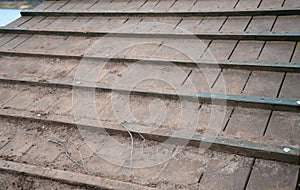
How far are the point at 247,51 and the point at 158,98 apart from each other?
81 cm

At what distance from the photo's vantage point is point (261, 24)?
9.49 ft

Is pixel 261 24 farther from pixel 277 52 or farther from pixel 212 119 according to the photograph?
pixel 212 119

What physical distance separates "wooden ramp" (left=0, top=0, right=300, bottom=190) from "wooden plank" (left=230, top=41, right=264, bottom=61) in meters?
0.01

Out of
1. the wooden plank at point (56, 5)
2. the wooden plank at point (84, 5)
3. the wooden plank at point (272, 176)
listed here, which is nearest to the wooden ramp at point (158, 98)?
the wooden plank at point (272, 176)

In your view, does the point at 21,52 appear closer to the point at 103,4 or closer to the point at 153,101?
the point at 103,4

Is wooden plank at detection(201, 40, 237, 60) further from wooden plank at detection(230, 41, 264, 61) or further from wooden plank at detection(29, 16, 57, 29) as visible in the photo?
wooden plank at detection(29, 16, 57, 29)

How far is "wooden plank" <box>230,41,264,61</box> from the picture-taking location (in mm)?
2609

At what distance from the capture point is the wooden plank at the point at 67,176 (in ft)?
6.20

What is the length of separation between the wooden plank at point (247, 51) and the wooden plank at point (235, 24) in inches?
6.7

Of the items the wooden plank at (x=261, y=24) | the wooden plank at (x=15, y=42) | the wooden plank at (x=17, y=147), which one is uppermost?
the wooden plank at (x=15, y=42)

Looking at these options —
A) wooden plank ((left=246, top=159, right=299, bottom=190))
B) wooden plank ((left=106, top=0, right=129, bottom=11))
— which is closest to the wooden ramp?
wooden plank ((left=246, top=159, right=299, bottom=190))

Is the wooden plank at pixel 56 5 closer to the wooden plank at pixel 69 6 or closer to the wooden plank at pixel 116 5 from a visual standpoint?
the wooden plank at pixel 69 6

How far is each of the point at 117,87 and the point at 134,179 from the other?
3.01ft

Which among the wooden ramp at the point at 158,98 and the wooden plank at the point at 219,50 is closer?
the wooden ramp at the point at 158,98
